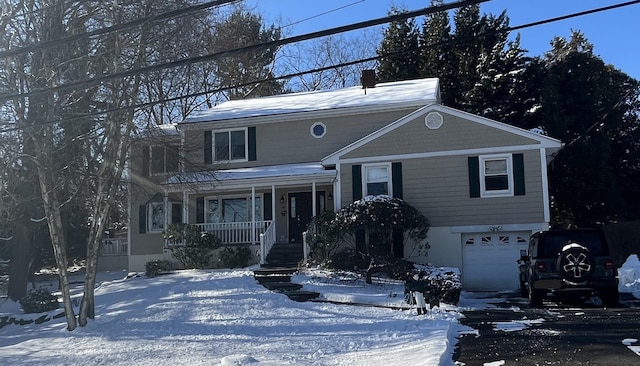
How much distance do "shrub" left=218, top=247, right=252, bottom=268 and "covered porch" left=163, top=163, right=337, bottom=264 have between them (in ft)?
2.59

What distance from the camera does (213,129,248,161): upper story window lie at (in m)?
23.9

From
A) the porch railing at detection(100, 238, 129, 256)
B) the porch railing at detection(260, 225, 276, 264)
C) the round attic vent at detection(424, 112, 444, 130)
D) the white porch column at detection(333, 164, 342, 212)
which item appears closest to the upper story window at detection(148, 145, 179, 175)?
the porch railing at detection(260, 225, 276, 264)

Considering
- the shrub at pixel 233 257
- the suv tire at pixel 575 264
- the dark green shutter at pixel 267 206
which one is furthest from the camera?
the dark green shutter at pixel 267 206

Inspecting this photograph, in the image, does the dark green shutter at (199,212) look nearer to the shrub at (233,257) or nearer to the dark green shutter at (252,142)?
the dark green shutter at (252,142)

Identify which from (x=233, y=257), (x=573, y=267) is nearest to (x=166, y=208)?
(x=233, y=257)

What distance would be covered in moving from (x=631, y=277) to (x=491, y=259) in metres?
4.04

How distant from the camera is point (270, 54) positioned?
101 feet

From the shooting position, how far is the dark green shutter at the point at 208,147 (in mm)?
23953

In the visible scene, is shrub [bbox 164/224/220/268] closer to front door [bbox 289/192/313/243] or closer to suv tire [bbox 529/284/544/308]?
front door [bbox 289/192/313/243]

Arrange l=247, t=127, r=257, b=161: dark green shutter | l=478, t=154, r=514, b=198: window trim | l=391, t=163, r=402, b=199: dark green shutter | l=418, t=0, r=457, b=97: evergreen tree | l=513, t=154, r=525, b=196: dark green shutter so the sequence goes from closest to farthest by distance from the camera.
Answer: l=513, t=154, r=525, b=196: dark green shutter < l=478, t=154, r=514, b=198: window trim < l=391, t=163, r=402, b=199: dark green shutter < l=247, t=127, r=257, b=161: dark green shutter < l=418, t=0, r=457, b=97: evergreen tree

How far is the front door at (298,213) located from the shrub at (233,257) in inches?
99.6

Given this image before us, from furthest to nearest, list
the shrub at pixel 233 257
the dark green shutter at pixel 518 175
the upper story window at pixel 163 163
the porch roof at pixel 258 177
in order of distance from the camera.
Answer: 1. the upper story window at pixel 163 163
2. the porch roof at pixel 258 177
3. the shrub at pixel 233 257
4. the dark green shutter at pixel 518 175

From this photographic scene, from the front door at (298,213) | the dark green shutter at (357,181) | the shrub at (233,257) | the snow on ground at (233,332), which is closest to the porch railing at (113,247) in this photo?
the front door at (298,213)

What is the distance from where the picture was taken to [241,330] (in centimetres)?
1188
